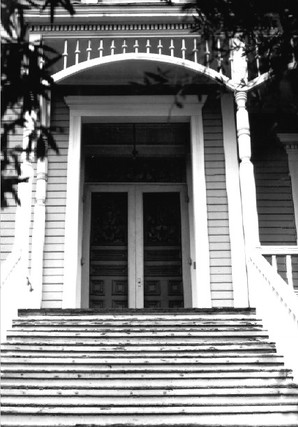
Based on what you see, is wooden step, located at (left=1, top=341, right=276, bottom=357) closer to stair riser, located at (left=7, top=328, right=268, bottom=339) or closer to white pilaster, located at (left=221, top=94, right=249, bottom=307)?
stair riser, located at (left=7, top=328, right=268, bottom=339)

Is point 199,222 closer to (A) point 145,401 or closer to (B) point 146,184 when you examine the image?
(B) point 146,184

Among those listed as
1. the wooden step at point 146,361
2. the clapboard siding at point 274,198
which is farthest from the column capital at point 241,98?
the wooden step at point 146,361

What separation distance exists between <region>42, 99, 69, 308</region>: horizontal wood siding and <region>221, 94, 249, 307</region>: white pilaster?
2.13 metres

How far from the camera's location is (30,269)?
25.6ft

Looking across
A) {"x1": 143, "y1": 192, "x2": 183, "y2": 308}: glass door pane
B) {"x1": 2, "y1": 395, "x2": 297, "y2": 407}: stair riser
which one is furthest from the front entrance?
{"x1": 2, "y1": 395, "x2": 297, "y2": 407}: stair riser

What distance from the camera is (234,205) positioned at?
320 inches

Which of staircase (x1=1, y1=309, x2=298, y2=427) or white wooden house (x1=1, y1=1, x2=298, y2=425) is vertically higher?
white wooden house (x1=1, y1=1, x2=298, y2=425)

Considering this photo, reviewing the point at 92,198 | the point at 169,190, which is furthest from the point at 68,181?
the point at 169,190

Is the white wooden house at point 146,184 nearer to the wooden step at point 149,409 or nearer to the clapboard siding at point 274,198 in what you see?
the clapboard siding at point 274,198

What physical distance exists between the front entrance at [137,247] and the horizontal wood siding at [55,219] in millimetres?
987

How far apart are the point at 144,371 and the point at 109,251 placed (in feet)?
13.1

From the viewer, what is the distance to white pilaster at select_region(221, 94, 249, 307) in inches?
303

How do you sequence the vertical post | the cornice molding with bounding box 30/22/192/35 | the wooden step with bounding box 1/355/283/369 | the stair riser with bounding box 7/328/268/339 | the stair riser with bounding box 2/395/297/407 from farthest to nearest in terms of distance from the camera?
the cornice molding with bounding box 30/22/192/35
the vertical post
the stair riser with bounding box 7/328/268/339
the wooden step with bounding box 1/355/283/369
the stair riser with bounding box 2/395/297/407

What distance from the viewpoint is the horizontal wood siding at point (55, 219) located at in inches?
306
